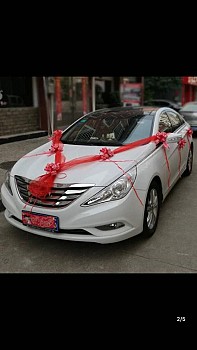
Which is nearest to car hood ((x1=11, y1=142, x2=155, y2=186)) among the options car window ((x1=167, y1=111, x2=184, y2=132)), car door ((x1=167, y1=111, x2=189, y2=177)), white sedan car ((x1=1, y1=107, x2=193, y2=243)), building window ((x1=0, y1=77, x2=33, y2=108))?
white sedan car ((x1=1, y1=107, x2=193, y2=243))

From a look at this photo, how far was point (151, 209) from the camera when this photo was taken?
3506 mm

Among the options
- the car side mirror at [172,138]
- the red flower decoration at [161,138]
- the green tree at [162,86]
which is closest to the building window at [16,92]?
the car side mirror at [172,138]

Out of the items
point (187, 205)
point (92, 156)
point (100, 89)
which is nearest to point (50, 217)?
point (92, 156)

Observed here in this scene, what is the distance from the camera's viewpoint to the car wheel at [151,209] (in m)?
3.36

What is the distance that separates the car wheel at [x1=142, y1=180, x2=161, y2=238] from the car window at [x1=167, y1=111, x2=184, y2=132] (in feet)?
5.00

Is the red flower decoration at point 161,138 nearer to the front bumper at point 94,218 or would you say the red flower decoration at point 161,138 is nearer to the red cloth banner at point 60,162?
the red cloth banner at point 60,162

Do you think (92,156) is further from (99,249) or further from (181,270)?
(181,270)

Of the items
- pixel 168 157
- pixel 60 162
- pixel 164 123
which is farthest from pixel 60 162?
pixel 164 123

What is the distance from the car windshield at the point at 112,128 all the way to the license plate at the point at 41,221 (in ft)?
4.32

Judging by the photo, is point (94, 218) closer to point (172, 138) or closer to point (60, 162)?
point (60, 162)

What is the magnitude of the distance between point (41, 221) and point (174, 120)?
3.02m

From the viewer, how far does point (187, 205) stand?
4551mm

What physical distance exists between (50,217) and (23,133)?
7218mm

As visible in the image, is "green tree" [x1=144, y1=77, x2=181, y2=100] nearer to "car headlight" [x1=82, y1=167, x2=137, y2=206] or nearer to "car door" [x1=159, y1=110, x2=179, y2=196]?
"car door" [x1=159, y1=110, x2=179, y2=196]
